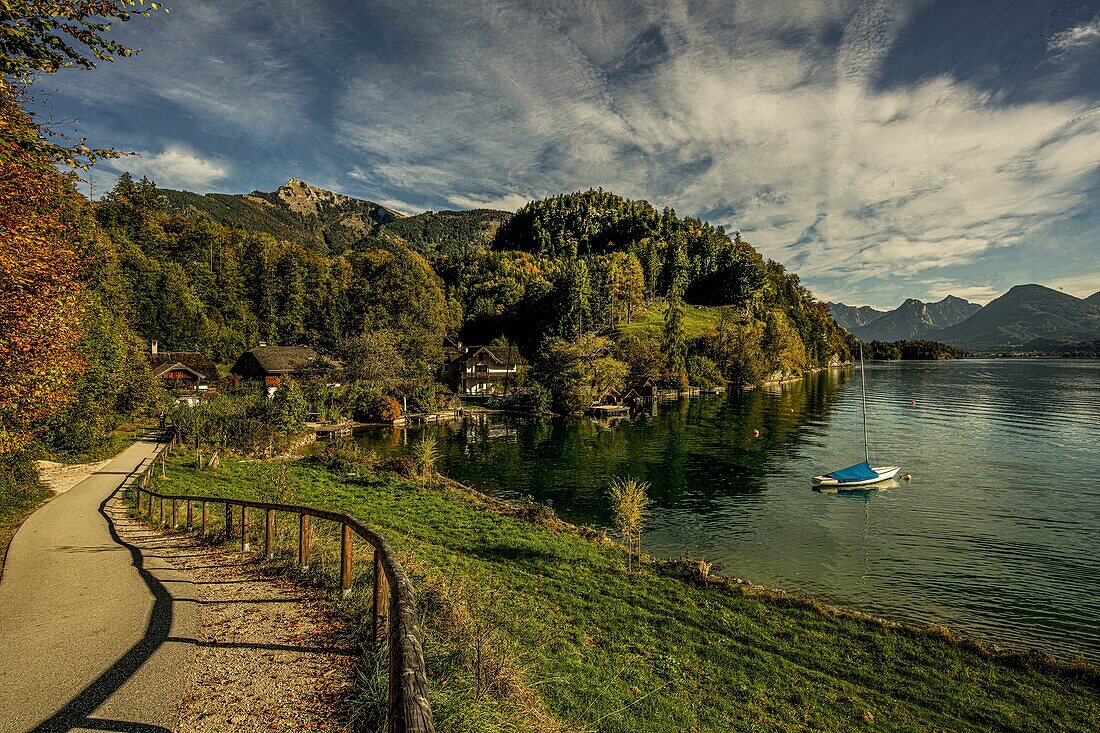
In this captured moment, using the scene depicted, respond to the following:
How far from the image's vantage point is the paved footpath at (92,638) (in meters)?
5.35

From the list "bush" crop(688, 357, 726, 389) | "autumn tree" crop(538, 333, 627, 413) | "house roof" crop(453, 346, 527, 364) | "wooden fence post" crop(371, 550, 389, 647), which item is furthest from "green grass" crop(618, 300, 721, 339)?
A: "wooden fence post" crop(371, 550, 389, 647)

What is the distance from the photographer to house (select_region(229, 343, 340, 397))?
70938mm

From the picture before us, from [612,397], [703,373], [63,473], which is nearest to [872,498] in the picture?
[63,473]

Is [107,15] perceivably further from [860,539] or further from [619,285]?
[619,285]

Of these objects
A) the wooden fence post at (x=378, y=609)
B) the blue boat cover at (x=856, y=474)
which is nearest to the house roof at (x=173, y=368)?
the wooden fence post at (x=378, y=609)

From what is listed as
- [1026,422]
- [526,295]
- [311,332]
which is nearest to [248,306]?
[311,332]

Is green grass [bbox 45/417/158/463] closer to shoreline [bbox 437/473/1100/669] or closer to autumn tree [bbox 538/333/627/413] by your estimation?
shoreline [bbox 437/473/1100/669]

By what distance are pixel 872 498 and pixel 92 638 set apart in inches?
1531

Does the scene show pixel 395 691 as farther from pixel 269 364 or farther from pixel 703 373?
pixel 703 373

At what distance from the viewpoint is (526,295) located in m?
142

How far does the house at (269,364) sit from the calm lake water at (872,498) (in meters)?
24.4

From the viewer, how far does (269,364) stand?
73.1 meters

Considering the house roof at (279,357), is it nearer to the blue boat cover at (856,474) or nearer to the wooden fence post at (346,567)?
the blue boat cover at (856,474)

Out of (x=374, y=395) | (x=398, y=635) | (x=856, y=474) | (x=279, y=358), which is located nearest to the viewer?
(x=398, y=635)
